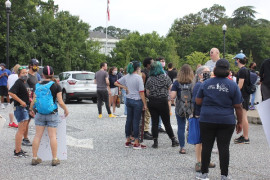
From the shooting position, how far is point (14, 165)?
6602mm

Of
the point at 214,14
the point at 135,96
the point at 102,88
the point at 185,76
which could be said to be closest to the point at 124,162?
the point at 135,96

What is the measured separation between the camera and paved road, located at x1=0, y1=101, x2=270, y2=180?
5.93m

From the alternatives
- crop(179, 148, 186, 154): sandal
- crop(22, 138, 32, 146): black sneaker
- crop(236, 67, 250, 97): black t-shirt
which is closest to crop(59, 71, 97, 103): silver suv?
crop(22, 138, 32, 146): black sneaker

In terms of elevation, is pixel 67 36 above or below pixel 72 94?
above

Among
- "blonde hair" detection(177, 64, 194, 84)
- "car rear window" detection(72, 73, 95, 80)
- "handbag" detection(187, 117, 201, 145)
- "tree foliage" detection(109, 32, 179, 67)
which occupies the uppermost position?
"tree foliage" detection(109, 32, 179, 67)

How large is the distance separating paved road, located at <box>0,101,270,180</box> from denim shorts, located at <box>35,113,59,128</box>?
702mm

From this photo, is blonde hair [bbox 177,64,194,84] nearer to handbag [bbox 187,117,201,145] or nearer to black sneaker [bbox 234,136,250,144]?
handbag [bbox 187,117,201,145]

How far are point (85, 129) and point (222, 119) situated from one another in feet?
20.8

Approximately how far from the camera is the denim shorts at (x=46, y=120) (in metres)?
6.51

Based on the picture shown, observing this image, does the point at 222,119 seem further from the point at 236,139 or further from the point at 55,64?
the point at 55,64

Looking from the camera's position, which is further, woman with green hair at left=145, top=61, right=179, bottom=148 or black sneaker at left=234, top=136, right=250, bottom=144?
black sneaker at left=234, top=136, right=250, bottom=144

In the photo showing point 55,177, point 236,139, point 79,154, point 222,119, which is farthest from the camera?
point 236,139

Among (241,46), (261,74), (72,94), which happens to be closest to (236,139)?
(261,74)

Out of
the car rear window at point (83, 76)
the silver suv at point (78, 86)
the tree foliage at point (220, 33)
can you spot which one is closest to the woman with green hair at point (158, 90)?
the silver suv at point (78, 86)
